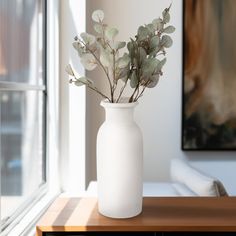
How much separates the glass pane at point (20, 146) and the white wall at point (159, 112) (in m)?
0.57

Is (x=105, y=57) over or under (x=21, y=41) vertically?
under

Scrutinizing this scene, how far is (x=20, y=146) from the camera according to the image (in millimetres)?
1806

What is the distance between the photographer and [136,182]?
1.08 meters

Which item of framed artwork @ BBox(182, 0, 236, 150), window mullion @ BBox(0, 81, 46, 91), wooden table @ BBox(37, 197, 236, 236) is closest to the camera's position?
wooden table @ BBox(37, 197, 236, 236)

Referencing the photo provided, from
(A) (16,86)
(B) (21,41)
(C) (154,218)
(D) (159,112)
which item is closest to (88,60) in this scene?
(C) (154,218)

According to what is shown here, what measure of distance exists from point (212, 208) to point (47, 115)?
1.40 meters

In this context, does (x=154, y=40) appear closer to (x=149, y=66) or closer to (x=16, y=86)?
(x=149, y=66)


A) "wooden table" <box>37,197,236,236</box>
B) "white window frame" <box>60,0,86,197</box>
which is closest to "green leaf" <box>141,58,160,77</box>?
"wooden table" <box>37,197,236,236</box>

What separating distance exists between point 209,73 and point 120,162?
5.92ft

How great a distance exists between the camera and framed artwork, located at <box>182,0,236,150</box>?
264 centimetres

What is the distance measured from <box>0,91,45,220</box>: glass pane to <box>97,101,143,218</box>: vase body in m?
0.65

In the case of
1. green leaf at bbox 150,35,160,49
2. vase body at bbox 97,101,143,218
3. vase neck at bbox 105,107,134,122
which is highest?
green leaf at bbox 150,35,160,49

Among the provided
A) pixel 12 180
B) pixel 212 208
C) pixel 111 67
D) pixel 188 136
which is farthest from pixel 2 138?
pixel 188 136

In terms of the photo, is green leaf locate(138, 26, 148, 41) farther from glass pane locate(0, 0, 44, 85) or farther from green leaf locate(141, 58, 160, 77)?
glass pane locate(0, 0, 44, 85)
